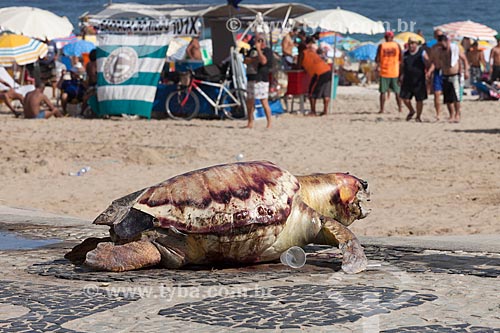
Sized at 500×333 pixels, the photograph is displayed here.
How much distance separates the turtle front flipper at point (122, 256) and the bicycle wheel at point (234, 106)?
488 inches

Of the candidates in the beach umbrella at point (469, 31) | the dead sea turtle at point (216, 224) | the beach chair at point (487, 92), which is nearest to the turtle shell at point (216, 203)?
the dead sea turtle at point (216, 224)

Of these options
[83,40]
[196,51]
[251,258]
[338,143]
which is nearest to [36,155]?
[338,143]

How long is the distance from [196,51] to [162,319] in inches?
602

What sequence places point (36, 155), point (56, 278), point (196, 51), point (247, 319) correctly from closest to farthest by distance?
point (247, 319)
point (56, 278)
point (36, 155)
point (196, 51)

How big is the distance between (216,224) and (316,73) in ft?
44.9

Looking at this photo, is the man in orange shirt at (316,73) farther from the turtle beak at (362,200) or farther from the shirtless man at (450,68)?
the turtle beak at (362,200)

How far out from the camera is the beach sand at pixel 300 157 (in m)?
9.40

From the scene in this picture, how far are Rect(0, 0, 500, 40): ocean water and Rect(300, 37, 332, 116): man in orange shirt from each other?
42916 millimetres

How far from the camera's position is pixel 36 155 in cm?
1304

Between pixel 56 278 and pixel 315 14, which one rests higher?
pixel 315 14

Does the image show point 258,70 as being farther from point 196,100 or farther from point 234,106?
point 196,100

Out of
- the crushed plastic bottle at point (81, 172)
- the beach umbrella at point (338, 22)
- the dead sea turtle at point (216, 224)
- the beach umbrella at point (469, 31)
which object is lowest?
the crushed plastic bottle at point (81, 172)

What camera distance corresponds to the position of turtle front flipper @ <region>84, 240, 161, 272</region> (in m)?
5.12

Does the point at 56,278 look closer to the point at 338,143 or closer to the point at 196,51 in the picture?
the point at 338,143
